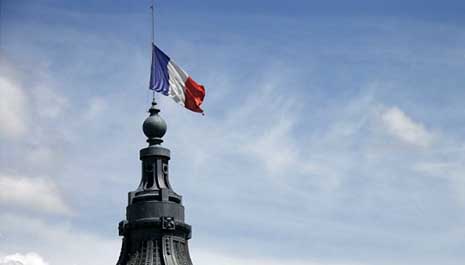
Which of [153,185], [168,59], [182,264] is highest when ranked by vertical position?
[168,59]

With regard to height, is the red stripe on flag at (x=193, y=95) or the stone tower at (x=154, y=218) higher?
the red stripe on flag at (x=193, y=95)

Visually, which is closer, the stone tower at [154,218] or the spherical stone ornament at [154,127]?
the stone tower at [154,218]

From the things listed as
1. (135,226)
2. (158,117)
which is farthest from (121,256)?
(158,117)

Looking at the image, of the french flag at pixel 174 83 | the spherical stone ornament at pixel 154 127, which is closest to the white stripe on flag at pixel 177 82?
the french flag at pixel 174 83

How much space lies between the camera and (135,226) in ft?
350

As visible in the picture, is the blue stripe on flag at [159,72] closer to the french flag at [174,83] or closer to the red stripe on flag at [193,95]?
the french flag at [174,83]

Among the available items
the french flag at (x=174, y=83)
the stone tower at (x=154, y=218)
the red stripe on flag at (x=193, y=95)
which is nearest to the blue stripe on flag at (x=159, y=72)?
the french flag at (x=174, y=83)

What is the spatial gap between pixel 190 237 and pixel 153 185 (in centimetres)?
574

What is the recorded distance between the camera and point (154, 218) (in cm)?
10612

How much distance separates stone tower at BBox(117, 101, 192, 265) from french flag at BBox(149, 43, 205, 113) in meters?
4.47

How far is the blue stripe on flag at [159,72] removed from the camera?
4173 inches

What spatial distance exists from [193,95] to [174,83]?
2.07 meters

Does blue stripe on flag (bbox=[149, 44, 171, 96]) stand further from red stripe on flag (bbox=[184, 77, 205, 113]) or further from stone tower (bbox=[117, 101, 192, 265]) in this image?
stone tower (bbox=[117, 101, 192, 265])

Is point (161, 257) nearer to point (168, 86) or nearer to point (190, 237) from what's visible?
point (190, 237)
